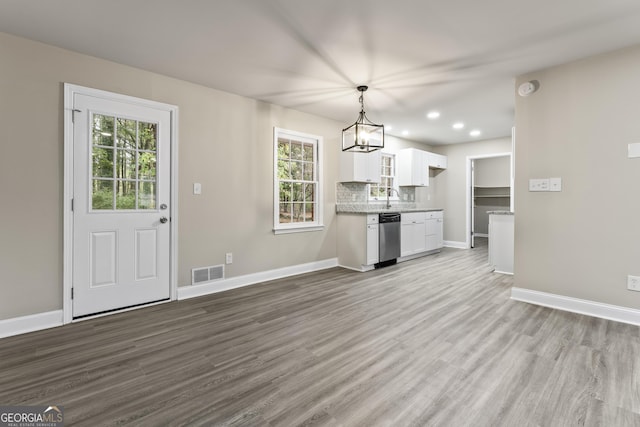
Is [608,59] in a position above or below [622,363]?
above

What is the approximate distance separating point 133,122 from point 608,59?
15.5 feet

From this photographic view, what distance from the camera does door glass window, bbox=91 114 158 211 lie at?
116 inches

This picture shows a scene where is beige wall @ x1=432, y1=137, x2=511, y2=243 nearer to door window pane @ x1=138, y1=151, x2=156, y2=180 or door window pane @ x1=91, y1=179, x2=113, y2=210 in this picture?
door window pane @ x1=138, y1=151, x2=156, y2=180

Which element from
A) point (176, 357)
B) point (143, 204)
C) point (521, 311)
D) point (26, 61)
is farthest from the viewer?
point (143, 204)

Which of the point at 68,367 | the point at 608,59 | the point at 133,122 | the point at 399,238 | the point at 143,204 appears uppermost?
the point at 608,59

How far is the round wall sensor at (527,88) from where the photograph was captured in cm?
324

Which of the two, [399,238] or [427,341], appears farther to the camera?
[399,238]

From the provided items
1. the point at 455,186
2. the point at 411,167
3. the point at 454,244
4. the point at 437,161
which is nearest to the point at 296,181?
the point at 411,167

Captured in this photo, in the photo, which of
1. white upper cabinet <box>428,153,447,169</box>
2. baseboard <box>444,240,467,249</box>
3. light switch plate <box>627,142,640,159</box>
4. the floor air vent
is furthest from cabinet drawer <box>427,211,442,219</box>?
the floor air vent

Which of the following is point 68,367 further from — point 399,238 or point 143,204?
point 399,238

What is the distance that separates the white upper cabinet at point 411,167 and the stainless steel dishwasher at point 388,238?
142 cm

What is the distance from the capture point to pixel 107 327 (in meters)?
2.68

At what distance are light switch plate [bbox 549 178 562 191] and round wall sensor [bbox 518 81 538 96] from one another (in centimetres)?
98

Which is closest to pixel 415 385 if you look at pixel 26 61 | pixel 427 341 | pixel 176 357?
pixel 427 341
